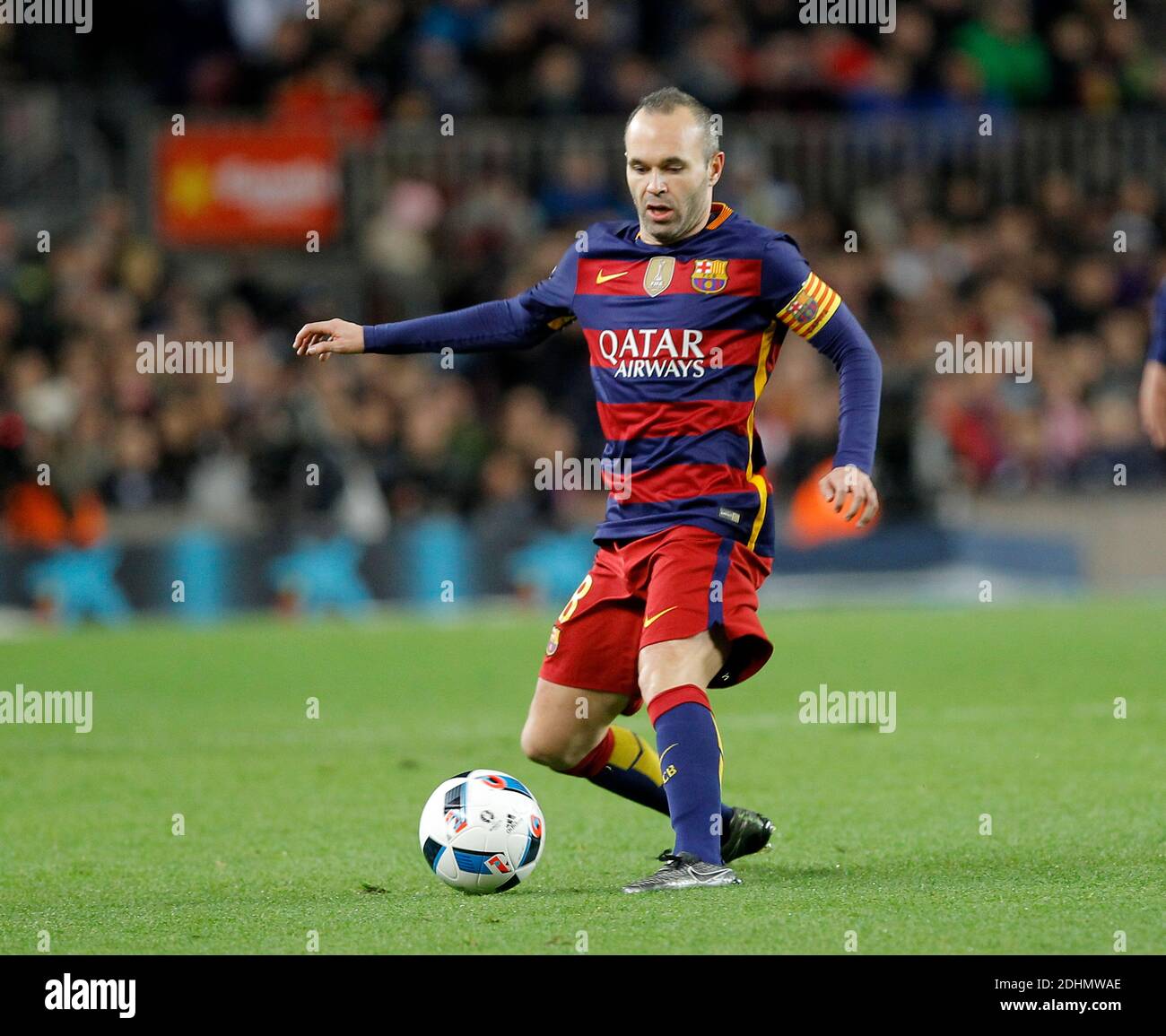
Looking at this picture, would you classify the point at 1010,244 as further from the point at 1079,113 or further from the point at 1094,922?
the point at 1094,922

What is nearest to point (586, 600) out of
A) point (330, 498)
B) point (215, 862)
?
point (215, 862)

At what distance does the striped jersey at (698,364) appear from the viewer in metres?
6.01

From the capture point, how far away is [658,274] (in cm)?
612

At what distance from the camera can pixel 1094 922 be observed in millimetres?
5078

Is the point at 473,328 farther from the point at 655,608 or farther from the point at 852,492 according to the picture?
the point at 852,492

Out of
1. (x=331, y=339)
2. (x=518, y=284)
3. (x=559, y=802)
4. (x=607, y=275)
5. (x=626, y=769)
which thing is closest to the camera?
(x=607, y=275)

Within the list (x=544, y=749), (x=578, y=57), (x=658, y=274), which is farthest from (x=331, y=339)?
(x=578, y=57)

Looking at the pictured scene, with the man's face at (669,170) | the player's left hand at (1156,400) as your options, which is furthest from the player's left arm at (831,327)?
the player's left hand at (1156,400)

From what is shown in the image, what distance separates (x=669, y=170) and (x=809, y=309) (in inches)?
21.9

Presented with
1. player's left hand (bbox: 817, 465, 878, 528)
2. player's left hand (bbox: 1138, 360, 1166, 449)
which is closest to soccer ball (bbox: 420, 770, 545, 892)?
player's left hand (bbox: 817, 465, 878, 528)

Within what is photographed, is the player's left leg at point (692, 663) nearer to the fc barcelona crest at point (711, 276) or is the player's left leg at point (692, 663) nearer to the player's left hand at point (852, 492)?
the player's left hand at point (852, 492)

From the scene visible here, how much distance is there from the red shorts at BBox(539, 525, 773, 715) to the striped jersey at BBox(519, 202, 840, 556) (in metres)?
0.07

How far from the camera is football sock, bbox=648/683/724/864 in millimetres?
5762

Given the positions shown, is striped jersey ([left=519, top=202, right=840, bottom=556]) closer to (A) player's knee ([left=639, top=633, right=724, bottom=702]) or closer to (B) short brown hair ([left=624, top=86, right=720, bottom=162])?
(B) short brown hair ([left=624, top=86, right=720, bottom=162])
